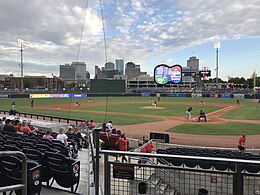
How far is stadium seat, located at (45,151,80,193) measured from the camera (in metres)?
5.65

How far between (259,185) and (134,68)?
16721cm

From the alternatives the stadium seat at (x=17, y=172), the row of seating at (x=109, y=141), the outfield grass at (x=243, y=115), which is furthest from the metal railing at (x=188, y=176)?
the outfield grass at (x=243, y=115)

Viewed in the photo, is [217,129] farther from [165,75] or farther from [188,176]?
[188,176]

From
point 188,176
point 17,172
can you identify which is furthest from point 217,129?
point 17,172

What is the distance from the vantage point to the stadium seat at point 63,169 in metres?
5.65

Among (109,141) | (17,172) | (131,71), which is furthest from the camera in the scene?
(131,71)

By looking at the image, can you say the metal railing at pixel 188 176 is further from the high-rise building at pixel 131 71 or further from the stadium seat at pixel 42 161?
the high-rise building at pixel 131 71

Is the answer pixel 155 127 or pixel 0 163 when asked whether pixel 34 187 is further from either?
pixel 155 127

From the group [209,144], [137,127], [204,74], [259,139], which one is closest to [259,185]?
[209,144]

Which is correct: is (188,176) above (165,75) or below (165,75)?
below

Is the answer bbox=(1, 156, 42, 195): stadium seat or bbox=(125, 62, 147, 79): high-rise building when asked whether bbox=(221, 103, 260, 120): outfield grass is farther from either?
bbox=(125, 62, 147, 79): high-rise building

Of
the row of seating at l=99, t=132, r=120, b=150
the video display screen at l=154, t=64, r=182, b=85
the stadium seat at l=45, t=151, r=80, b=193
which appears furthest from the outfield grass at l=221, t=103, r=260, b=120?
the stadium seat at l=45, t=151, r=80, b=193

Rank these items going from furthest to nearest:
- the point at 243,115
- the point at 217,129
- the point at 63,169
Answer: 1. the point at 243,115
2. the point at 217,129
3. the point at 63,169

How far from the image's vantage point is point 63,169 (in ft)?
18.8
